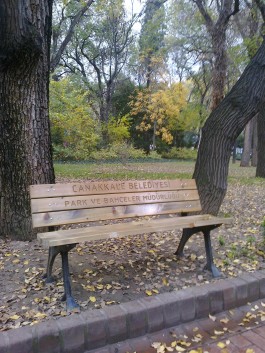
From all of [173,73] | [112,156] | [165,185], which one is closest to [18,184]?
[165,185]

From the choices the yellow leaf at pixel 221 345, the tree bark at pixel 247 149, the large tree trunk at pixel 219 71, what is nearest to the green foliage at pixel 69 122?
the large tree trunk at pixel 219 71

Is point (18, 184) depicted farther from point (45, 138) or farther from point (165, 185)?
point (165, 185)

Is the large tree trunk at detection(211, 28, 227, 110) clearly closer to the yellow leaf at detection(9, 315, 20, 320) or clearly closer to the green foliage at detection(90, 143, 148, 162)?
the green foliage at detection(90, 143, 148, 162)

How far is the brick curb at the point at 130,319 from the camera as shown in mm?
2383

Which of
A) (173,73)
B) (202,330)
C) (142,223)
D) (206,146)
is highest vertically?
(173,73)

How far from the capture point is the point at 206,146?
5297 millimetres

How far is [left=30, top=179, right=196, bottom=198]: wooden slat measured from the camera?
309cm

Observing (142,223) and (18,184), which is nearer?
(142,223)

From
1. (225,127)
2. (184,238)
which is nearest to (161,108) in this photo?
(225,127)

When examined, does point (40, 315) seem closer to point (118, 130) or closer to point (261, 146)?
point (261, 146)

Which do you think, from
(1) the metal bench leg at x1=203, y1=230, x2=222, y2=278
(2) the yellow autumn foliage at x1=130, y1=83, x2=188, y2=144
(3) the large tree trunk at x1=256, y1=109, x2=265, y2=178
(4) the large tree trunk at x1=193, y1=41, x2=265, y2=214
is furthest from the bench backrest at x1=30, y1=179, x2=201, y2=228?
(2) the yellow autumn foliage at x1=130, y1=83, x2=188, y2=144

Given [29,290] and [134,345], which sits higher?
[29,290]

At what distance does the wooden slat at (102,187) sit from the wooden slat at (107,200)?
0.04 meters

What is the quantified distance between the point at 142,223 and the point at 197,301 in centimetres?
85
